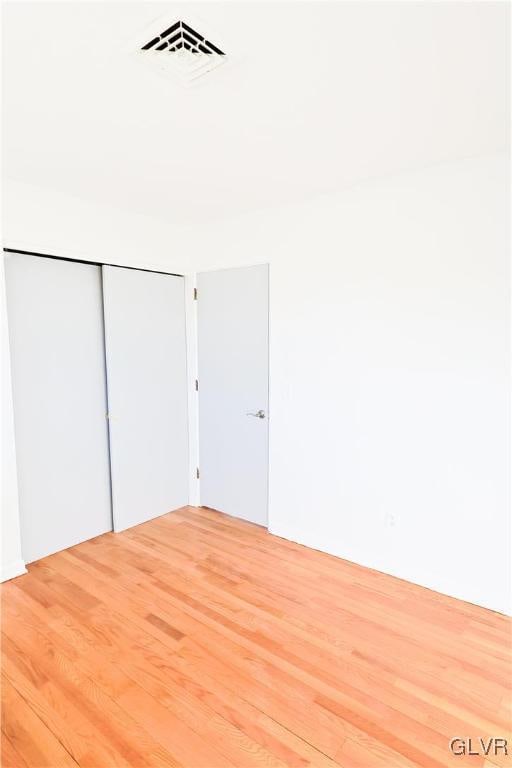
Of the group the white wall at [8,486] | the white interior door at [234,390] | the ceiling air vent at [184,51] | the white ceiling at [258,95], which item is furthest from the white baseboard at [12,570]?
the ceiling air vent at [184,51]

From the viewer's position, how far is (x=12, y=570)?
2729mm

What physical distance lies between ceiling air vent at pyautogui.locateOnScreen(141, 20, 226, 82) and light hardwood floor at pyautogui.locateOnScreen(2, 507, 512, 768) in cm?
255

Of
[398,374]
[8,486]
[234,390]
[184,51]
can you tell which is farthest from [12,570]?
[184,51]

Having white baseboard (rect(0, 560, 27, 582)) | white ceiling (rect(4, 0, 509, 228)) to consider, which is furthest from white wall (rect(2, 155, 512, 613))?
white baseboard (rect(0, 560, 27, 582))

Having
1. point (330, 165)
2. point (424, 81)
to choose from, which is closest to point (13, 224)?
point (330, 165)

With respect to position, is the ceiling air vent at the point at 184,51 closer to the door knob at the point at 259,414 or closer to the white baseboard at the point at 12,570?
the door knob at the point at 259,414

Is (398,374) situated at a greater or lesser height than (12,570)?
greater

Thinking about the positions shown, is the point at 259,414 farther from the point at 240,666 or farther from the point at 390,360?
the point at 240,666

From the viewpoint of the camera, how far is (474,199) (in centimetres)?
231

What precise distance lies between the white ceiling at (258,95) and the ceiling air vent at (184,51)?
4cm

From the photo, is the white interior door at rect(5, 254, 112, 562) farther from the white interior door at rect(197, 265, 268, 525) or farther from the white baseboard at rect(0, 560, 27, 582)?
the white interior door at rect(197, 265, 268, 525)

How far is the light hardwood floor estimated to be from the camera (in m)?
1.60

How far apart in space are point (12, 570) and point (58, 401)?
115 cm

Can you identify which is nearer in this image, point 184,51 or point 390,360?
point 184,51
